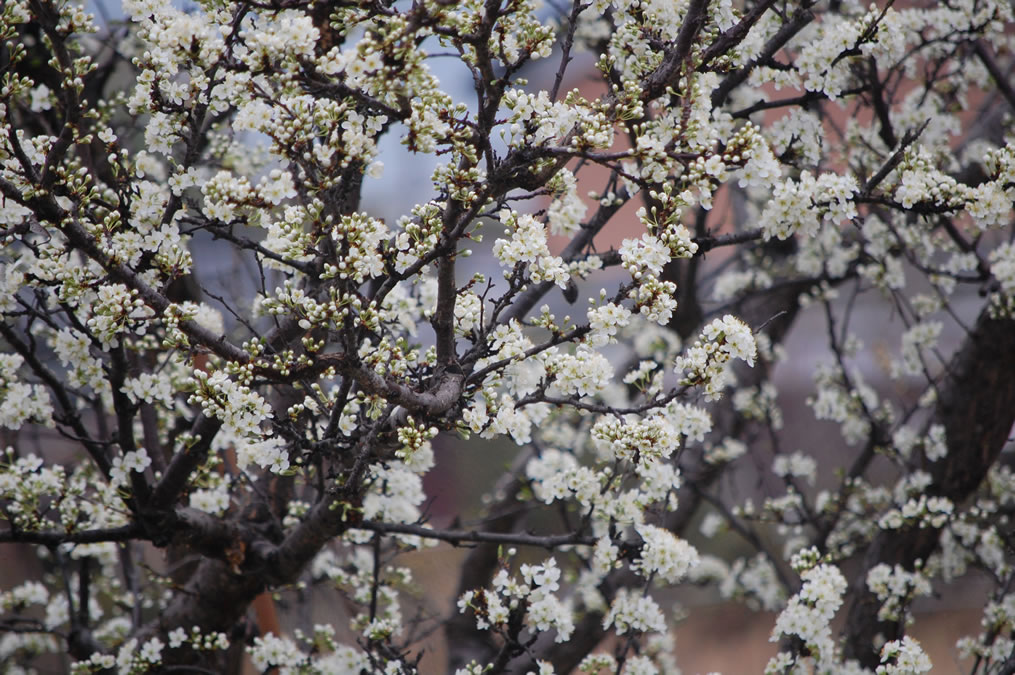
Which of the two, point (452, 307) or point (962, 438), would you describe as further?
point (962, 438)

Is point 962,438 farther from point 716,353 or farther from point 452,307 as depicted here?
point 452,307

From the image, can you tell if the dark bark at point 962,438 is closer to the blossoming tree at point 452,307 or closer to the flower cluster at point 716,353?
the blossoming tree at point 452,307

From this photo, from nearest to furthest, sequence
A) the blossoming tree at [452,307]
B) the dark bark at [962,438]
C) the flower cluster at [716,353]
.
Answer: the blossoming tree at [452,307]
the flower cluster at [716,353]
the dark bark at [962,438]

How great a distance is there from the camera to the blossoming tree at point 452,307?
2344mm

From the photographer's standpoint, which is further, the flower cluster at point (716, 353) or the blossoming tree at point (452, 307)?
the flower cluster at point (716, 353)

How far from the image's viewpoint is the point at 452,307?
260cm

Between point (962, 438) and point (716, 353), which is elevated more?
point (962, 438)

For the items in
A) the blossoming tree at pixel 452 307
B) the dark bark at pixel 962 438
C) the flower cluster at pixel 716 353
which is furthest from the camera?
the dark bark at pixel 962 438

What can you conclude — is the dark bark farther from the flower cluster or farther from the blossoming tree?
the flower cluster

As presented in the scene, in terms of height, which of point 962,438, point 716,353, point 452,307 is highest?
point 962,438

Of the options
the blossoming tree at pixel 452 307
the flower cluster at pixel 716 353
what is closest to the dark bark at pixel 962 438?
the blossoming tree at pixel 452 307

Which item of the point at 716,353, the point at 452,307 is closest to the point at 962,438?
the point at 716,353

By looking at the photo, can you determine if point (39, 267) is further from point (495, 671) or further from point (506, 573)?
point (495, 671)

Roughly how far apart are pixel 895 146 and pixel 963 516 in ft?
6.70
